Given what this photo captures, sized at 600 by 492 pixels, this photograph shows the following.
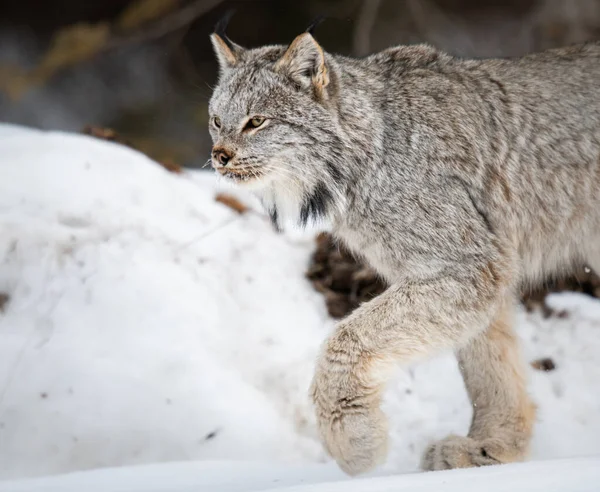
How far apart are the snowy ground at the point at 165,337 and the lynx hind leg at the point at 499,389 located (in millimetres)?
388

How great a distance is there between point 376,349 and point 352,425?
1.04 feet

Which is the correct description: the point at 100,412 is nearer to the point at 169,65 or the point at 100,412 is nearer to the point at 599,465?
the point at 599,465

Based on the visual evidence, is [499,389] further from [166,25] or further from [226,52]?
[166,25]

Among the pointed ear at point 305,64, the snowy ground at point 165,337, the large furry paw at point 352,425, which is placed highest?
the pointed ear at point 305,64

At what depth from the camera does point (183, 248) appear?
4.70 metres

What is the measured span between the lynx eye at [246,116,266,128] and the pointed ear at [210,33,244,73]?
0.40 m

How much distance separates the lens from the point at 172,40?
26.1 ft

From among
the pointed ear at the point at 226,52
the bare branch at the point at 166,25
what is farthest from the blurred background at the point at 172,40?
the pointed ear at the point at 226,52

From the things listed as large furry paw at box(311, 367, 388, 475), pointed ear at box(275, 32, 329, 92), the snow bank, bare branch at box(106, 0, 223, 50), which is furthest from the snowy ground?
bare branch at box(106, 0, 223, 50)

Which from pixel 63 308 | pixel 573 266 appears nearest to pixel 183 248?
pixel 63 308

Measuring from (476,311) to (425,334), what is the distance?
Result: 0.78 ft

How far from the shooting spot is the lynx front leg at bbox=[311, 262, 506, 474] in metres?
3.33

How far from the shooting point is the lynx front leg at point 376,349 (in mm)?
3326

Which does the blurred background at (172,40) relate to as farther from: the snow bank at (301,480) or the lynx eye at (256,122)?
the snow bank at (301,480)
